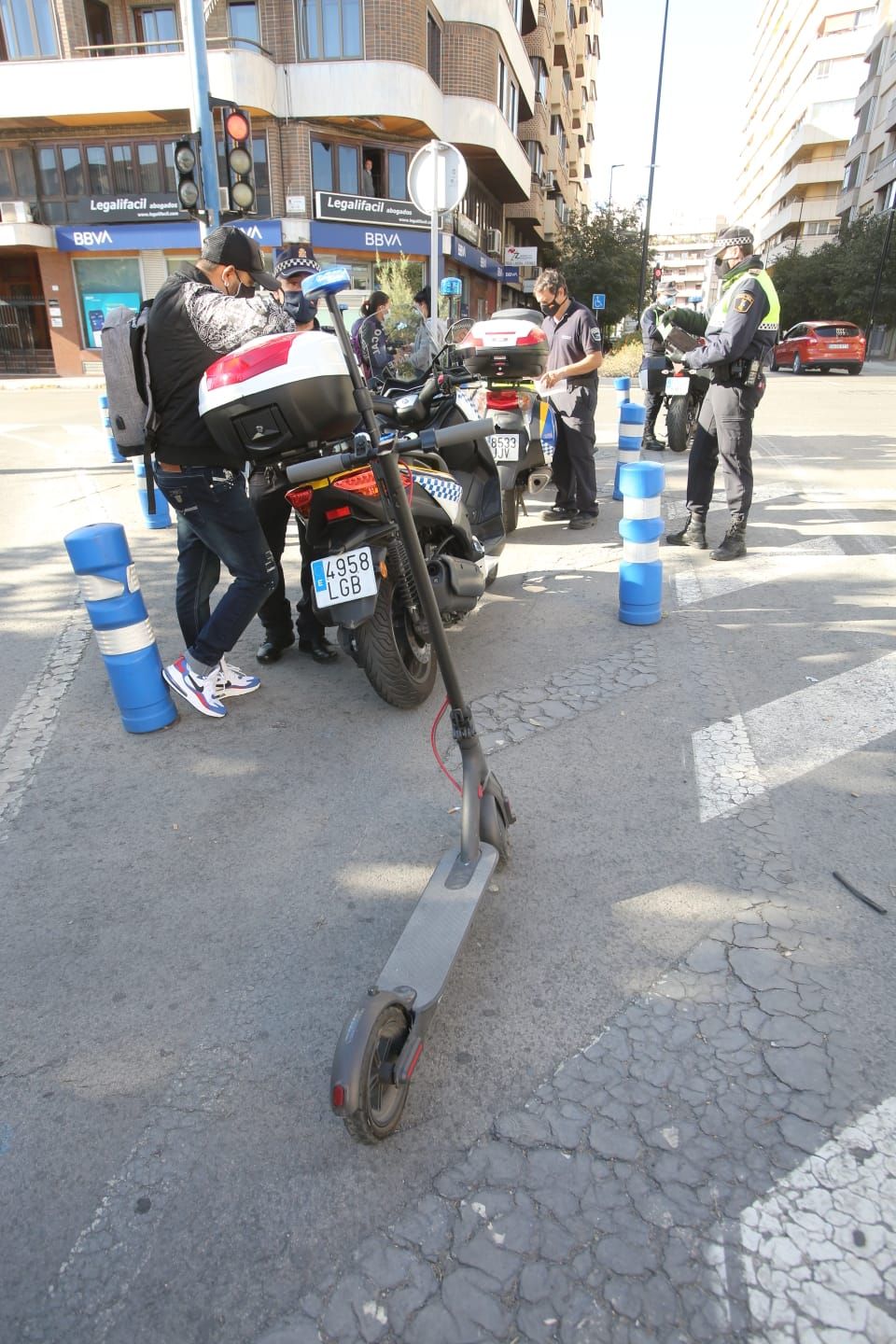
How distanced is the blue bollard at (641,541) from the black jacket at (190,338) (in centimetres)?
221

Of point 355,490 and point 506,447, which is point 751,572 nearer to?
point 506,447

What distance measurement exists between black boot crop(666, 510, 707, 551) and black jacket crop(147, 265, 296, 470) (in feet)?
13.3

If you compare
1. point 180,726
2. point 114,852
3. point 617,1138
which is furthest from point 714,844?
point 180,726

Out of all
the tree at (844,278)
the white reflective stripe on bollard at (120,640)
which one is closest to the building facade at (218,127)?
the tree at (844,278)

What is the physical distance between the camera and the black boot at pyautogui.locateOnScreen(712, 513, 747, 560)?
6488 mm

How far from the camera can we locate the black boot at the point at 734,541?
6488 mm

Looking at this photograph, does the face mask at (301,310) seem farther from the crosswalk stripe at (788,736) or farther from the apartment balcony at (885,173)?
the apartment balcony at (885,173)

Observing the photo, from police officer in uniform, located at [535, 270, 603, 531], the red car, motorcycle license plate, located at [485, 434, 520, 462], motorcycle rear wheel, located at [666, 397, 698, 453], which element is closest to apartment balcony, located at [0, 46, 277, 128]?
the red car

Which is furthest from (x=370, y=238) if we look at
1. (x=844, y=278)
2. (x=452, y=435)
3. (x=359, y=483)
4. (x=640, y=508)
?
(x=452, y=435)

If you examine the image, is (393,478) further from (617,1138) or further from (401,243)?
(401,243)

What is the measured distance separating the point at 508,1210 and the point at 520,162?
41915 mm

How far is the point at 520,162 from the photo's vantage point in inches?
1446

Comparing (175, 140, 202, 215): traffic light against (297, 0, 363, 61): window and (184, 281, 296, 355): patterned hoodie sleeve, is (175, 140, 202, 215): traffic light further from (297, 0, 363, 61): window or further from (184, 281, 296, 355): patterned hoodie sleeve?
(297, 0, 363, 61): window

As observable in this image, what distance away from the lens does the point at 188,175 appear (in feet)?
31.2
